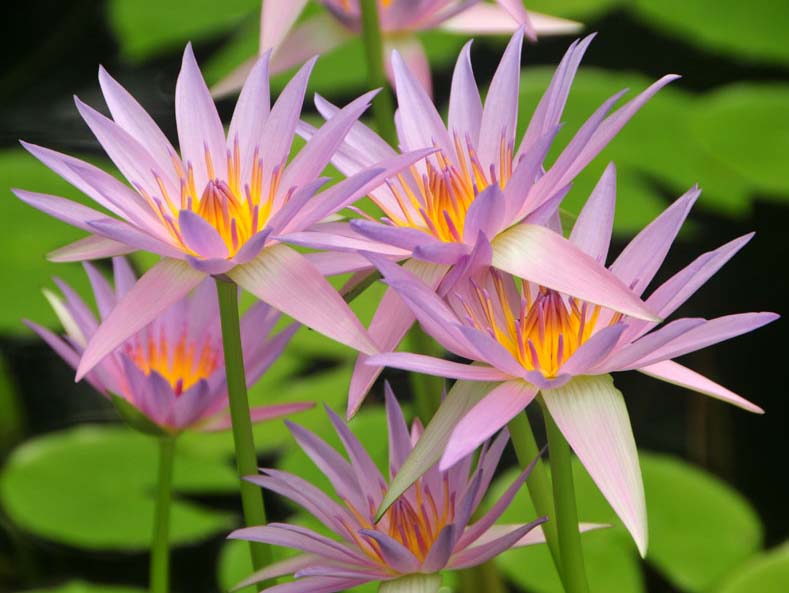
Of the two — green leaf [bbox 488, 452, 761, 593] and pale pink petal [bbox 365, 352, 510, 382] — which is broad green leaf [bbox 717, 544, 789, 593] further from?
pale pink petal [bbox 365, 352, 510, 382]

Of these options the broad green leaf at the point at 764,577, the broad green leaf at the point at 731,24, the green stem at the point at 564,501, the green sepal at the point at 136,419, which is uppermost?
the broad green leaf at the point at 731,24

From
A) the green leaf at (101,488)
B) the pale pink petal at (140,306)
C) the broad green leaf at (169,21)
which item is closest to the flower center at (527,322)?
the pale pink petal at (140,306)

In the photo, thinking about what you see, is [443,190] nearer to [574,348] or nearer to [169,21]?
[574,348]

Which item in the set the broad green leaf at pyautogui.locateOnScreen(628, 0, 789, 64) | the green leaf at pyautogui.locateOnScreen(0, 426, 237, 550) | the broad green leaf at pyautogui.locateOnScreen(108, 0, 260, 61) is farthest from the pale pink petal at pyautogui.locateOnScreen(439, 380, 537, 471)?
the broad green leaf at pyautogui.locateOnScreen(108, 0, 260, 61)

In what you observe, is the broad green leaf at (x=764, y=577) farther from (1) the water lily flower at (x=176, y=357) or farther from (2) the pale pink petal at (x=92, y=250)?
(2) the pale pink petal at (x=92, y=250)

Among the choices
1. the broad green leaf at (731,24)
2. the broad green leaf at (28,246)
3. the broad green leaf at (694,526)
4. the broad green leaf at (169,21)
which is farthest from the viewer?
the broad green leaf at (169,21)

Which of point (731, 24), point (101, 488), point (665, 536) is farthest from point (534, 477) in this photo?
point (731, 24)

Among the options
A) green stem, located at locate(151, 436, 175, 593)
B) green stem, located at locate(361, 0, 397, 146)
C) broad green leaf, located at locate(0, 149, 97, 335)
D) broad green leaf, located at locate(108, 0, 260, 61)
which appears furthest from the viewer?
broad green leaf, located at locate(108, 0, 260, 61)
